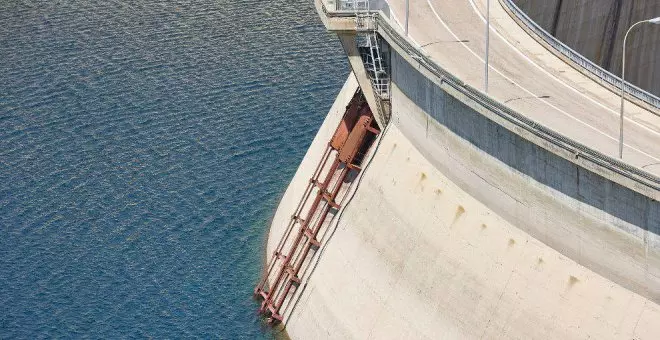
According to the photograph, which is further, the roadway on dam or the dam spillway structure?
the roadway on dam

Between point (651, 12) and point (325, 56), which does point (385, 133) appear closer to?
point (651, 12)

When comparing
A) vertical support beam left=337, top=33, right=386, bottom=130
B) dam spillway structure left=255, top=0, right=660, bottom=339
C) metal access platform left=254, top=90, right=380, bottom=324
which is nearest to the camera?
dam spillway structure left=255, top=0, right=660, bottom=339

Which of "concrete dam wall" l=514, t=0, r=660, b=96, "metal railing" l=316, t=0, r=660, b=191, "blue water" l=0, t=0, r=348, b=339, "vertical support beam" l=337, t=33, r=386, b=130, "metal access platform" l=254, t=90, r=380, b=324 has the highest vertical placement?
"concrete dam wall" l=514, t=0, r=660, b=96

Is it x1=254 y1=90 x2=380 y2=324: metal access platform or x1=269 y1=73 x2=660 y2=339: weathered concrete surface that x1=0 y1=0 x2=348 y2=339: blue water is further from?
x1=269 y1=73 x2=660 y2=339: weathered concrete surface

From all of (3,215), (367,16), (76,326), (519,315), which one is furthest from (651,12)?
(3,215)

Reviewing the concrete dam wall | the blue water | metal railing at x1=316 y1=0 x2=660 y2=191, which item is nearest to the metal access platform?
the blue water
